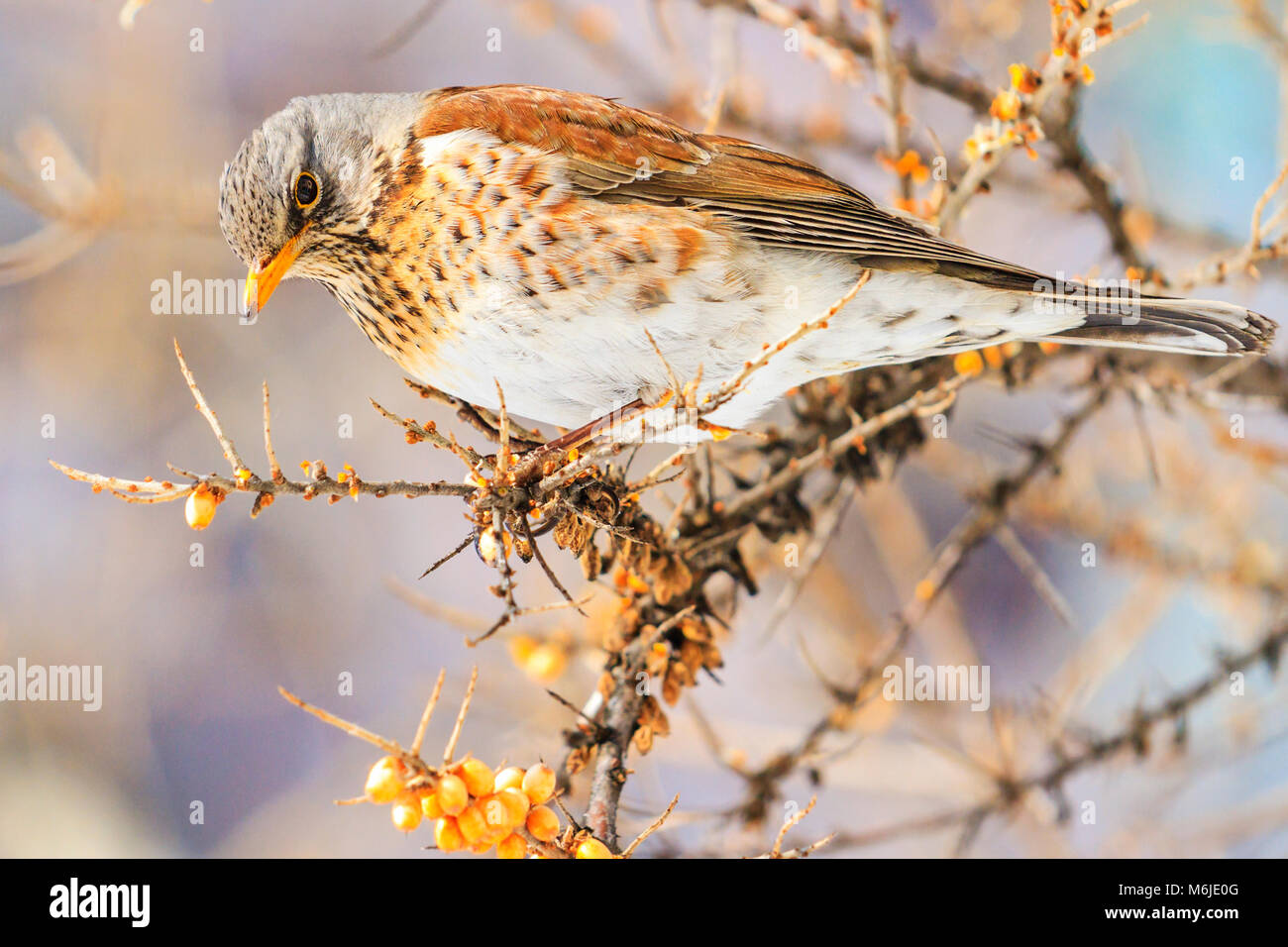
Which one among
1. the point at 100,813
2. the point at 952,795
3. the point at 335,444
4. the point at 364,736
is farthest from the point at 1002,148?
the point at 100,813

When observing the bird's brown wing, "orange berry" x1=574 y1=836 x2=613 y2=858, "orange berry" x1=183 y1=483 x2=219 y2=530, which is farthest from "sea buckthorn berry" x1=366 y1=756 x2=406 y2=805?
the bird's brown wing

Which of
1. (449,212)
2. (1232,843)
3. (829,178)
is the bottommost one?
(1232,843)

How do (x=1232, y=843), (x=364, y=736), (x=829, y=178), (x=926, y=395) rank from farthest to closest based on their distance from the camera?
1. (x=1232, y=843)
2. (x=829, y=178)
3. (x=926, y=395)
4. (x=364, y=736)

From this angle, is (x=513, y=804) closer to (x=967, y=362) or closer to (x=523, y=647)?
(x=523, y=647)

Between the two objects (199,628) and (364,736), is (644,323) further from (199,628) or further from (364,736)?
(199,628)

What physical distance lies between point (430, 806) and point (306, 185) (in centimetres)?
177

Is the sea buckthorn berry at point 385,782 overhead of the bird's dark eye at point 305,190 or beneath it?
beneath

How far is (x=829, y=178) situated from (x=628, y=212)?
2.16 feet

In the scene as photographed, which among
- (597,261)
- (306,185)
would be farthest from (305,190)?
(597,261)

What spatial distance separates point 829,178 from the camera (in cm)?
292

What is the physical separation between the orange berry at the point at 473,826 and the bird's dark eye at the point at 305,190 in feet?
5.66

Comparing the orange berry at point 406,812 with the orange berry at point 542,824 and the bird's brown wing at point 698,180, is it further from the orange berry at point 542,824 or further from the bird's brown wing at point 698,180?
the bird's brown wing at point 698,180

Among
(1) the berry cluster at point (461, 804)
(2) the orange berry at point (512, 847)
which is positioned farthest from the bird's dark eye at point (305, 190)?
(2) the orange berry at point (512, 847)

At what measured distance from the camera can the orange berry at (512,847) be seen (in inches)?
66.7
